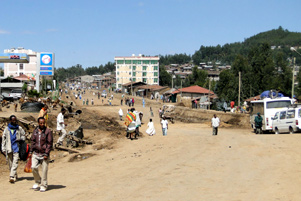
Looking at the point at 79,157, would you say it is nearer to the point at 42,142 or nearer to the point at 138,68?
the point at 42,142

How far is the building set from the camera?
145 meters

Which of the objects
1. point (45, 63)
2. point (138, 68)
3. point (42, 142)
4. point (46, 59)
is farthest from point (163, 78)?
point (42, 142)

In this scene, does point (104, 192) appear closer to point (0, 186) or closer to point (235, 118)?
point (0, 186)

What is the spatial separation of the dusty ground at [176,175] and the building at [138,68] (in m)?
129

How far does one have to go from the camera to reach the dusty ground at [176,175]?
8.20m

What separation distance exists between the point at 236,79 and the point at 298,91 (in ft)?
40.8

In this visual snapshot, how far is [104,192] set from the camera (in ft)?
28.3

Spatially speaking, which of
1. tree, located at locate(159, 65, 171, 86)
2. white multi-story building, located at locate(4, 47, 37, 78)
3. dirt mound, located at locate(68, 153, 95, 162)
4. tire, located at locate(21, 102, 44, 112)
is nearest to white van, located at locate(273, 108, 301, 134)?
dirt mound, located at locate(68, 153, 95, 162)

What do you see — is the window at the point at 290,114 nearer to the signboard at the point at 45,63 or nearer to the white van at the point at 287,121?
the white van at the point at 287,121

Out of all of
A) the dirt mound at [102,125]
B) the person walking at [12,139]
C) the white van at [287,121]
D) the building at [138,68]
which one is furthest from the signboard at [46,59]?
the building at [138,68]

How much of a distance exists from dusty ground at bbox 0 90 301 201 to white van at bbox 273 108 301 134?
5.19 m

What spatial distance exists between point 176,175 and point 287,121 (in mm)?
14042

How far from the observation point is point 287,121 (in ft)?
73.1

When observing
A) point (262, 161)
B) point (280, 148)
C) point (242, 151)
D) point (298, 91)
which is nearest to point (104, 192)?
point (262, 161)
